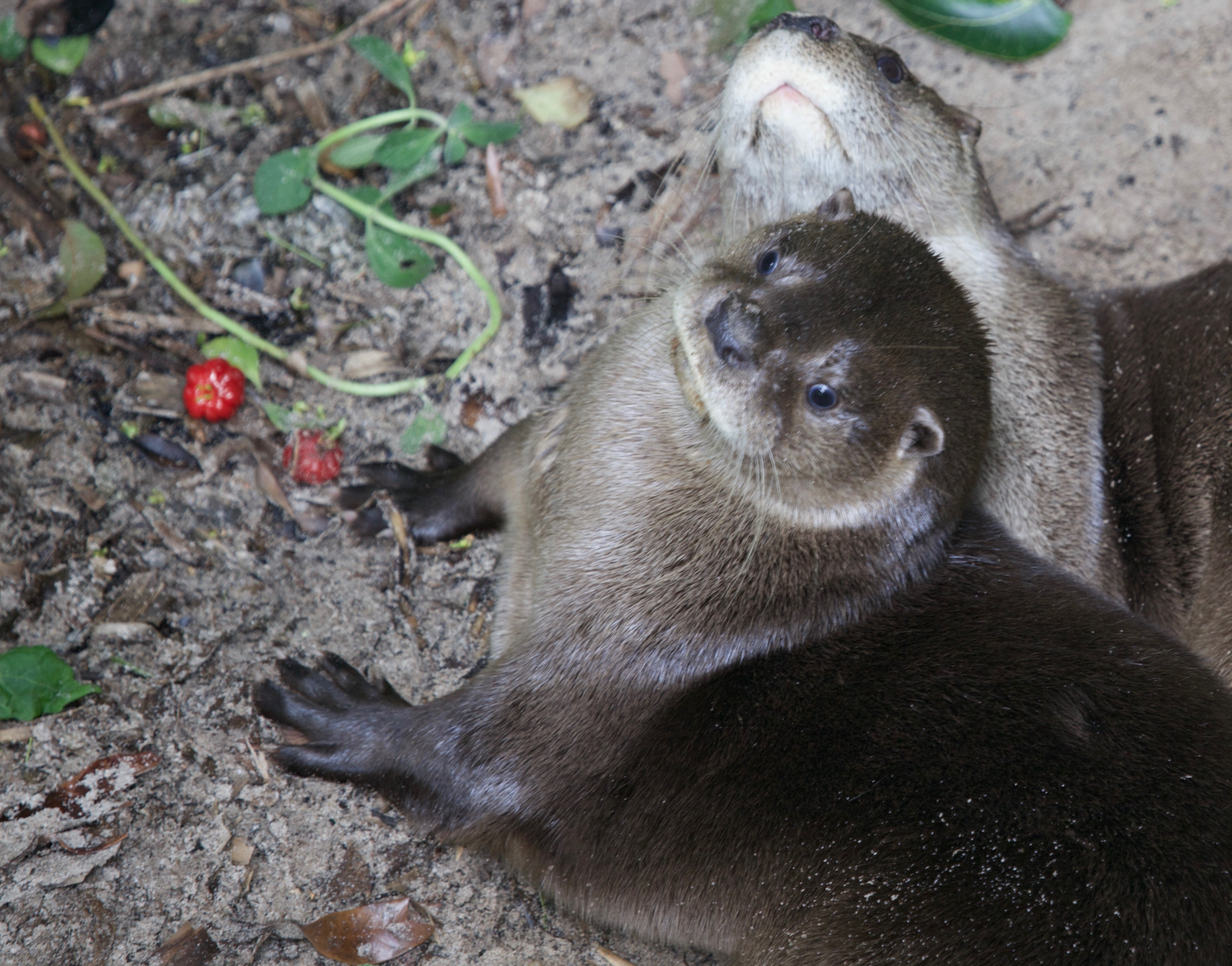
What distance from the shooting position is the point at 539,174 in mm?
3184

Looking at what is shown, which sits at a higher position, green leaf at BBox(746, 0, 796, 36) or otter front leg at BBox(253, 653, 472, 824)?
green leaf at BBox(746, 0, 796, 36)

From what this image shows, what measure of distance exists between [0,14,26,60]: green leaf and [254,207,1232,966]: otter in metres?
2.11

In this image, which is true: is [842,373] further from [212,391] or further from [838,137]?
[212,391]

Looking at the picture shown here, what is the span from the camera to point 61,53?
3.06m

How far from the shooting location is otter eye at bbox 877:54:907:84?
2660 millimetres

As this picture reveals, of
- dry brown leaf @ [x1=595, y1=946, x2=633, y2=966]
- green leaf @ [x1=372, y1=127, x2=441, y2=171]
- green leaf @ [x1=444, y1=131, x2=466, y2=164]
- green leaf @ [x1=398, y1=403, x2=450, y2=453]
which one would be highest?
green leaf @ [x1=372, y1=127, x2=441, y2=171]

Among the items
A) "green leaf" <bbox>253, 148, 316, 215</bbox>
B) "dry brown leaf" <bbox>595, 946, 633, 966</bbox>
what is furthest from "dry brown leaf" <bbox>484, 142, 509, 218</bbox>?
"dry brown leaf" <bbox>595, 946, 633, 966</bbox>

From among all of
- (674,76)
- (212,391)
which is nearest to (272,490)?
(212,391)

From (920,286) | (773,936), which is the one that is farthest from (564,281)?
(773,936)

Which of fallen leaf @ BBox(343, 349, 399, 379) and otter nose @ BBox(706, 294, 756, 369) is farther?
fallen leaf @ BBox(343, 349, 399, 379)

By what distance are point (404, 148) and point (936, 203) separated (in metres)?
1.47

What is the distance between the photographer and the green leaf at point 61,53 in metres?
3.05

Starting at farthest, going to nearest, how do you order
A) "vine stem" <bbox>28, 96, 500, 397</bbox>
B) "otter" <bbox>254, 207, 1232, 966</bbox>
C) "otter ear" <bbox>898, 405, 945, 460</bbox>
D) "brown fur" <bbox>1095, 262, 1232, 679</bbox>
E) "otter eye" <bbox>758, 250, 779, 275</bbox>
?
"vine stem" <bbox>28, 96, 500, 397</bbox>
"brown fur" <bbox>1095, 262, 1232, 679</bbox>
"otter eye" <bbox>758, 250, 779, 275</bbox>
"otter ear" <bbox>898, 405, 945, 460</bbox>
"otter" <bbox>254, 207, 1232, 966</bbox>

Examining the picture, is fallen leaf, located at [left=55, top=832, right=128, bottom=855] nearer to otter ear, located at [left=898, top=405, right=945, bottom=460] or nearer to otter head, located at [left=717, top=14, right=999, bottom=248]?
otter ear, located at [left=898, top=405, right=945, bottom=460]
